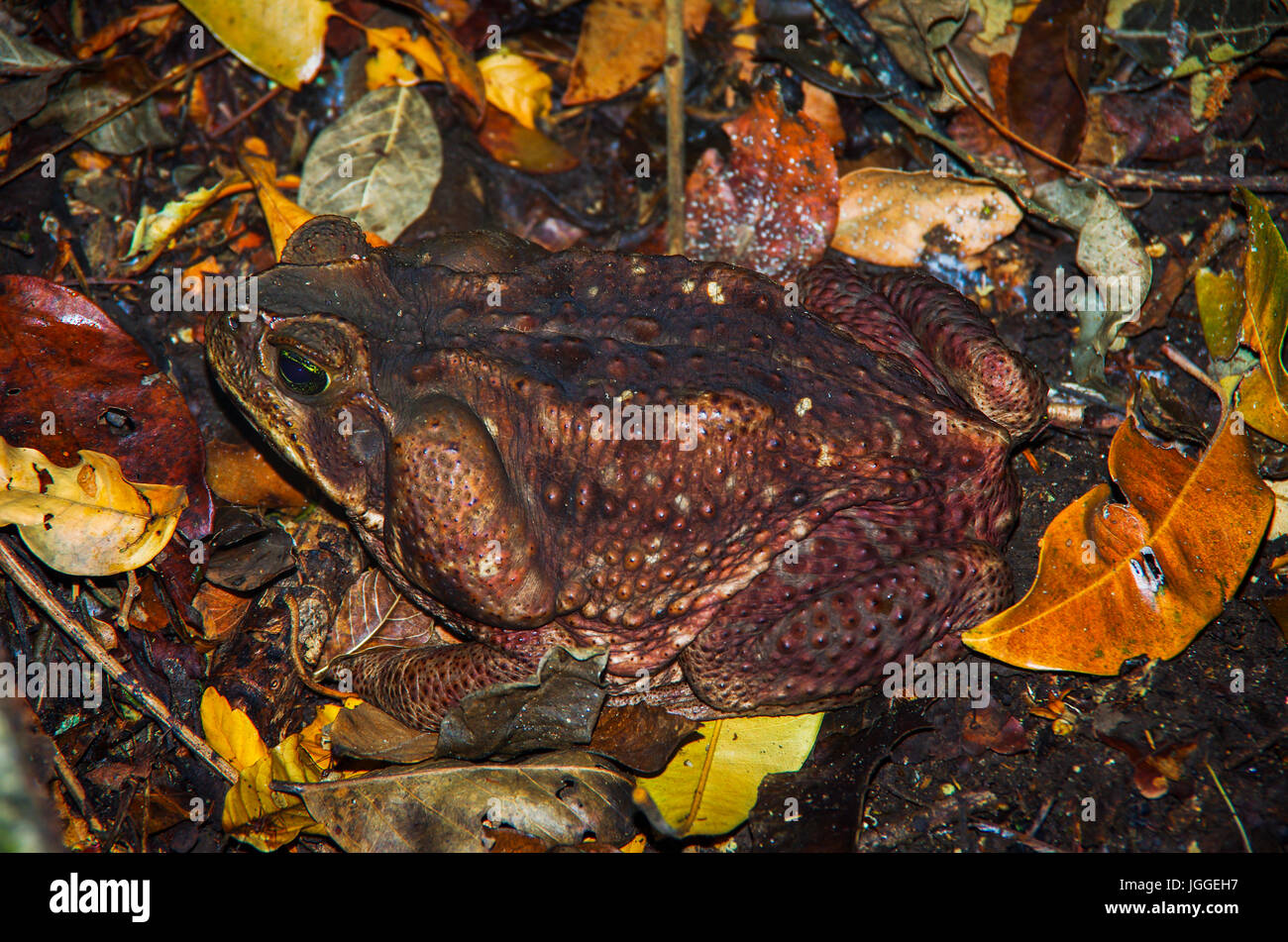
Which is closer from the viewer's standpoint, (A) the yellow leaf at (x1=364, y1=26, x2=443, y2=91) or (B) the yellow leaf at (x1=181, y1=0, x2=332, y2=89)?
(B) the yellow leaf at (x1=181, y1=0, x2=332, y2=89)

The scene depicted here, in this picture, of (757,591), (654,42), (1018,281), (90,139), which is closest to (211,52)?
(90,139)

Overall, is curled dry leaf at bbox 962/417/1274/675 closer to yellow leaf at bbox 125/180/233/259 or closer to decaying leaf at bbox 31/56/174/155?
yellow leaf at bbox 125/180/233/259

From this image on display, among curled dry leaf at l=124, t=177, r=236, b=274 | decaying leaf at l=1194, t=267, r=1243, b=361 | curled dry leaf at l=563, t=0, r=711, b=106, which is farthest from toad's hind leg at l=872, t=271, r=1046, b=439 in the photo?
curled dry leaf at l=124, t=177, r=236, b=274

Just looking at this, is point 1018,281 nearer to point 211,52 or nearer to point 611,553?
point 611,553

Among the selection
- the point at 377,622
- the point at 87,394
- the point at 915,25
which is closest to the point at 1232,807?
the point at 377,622

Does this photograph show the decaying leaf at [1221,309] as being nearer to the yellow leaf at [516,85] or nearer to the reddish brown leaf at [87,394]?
the yellow leaf at [516,85]
